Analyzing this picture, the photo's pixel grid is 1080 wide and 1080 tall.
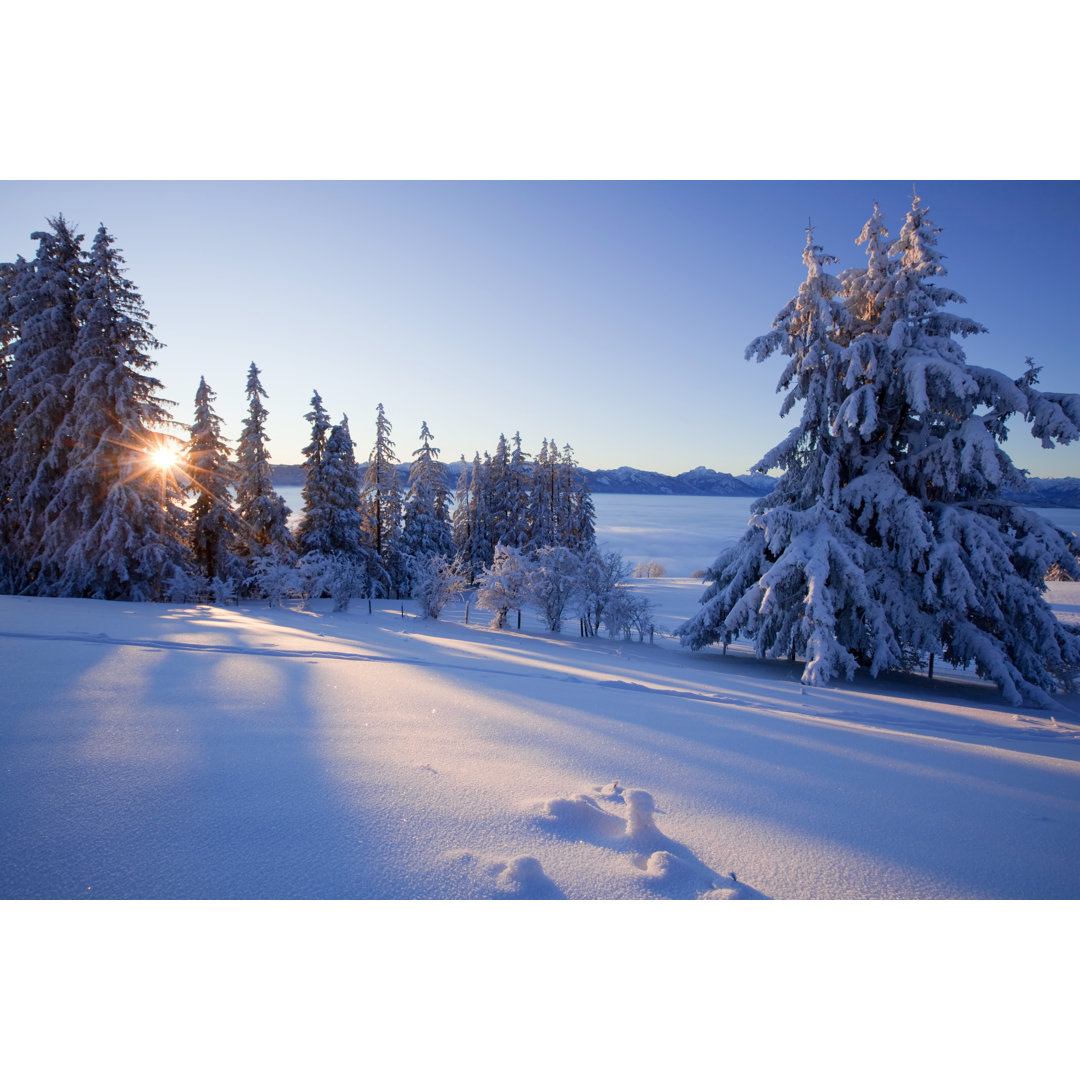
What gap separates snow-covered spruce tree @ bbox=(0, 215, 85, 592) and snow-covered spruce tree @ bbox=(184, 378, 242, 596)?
15.0 feet

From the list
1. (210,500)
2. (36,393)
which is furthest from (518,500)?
(36,393)

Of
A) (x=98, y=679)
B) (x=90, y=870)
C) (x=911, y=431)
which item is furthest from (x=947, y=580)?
(x=98, y=679)

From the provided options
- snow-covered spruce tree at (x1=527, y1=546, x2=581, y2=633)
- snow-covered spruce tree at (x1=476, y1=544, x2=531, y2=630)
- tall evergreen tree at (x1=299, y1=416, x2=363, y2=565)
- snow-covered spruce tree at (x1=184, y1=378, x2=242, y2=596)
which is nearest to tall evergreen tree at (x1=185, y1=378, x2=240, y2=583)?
snow-covered spruce tree at (x1=184, y1=378, x2=242, y2=596)

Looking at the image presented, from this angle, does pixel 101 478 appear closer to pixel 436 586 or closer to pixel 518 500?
pixel 436 586

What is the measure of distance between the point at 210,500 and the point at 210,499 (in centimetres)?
5

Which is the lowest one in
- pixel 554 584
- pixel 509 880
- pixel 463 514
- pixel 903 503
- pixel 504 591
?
pixel 509 880

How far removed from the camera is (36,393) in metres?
15.2

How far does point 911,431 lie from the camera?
10.4m

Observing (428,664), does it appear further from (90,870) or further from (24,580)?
(24,580)

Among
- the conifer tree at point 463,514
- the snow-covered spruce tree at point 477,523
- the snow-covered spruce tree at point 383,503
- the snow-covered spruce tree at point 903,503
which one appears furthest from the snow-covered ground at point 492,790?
the conifer tree at point 463,514

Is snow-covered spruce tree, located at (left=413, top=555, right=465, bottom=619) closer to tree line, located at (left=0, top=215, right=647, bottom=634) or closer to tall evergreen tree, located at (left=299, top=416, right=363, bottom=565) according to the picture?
tree line, located at (left=0, top=215, right=647, bottom=634)

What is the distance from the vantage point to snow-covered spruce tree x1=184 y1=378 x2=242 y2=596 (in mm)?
20172

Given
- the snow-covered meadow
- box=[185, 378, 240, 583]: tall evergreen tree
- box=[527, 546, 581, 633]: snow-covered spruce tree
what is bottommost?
the snow-covered meadow

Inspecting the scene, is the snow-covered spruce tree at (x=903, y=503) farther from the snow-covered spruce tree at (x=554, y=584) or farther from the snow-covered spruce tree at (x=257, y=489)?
the snow-covered spruce tree at (x=257, y=489)
